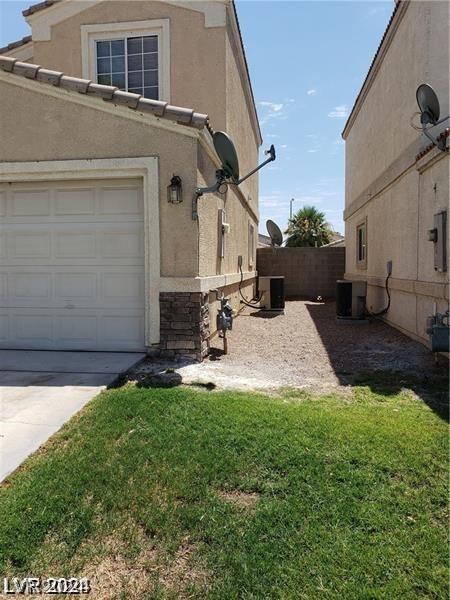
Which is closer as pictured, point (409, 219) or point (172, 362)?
point (172, 362)

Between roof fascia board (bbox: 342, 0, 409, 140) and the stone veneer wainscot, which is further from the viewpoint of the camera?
roof fascia board (bbox: 342, 0, 409, 140)

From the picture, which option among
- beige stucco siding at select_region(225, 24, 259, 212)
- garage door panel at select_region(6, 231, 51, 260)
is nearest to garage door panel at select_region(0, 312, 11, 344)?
garage door panel at select_region(6, 231, 51, 260)

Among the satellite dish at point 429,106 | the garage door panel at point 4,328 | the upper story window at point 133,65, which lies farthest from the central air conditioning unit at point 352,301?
the garage door panel at point 4,328

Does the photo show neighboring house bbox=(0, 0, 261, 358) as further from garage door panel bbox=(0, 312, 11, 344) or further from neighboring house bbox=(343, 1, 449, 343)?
neighboring house bbox=(343, 1, 449, 343)

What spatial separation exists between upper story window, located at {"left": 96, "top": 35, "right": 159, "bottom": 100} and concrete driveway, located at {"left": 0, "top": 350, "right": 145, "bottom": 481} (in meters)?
6.50

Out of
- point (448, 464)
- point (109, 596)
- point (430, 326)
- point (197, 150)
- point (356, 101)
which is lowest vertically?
point (109, 596)

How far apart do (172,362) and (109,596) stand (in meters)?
4.34

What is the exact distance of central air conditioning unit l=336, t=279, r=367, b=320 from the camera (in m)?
11.4

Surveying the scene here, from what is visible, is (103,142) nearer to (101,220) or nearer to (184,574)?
(101,220)

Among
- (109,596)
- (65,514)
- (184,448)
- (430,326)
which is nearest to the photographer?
(109,596)

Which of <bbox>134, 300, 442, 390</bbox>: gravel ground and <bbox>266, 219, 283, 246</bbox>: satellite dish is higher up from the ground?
<bbox>266, 219, 283, 246</bbox>: satellite dish

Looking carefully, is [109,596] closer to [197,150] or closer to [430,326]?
[430,326]

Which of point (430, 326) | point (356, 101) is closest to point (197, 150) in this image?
point (430, 326)

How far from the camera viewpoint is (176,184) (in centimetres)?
659
